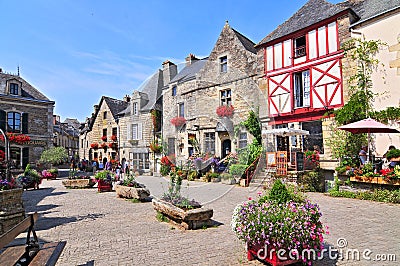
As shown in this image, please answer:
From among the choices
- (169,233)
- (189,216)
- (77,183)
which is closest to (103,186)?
(77,183)

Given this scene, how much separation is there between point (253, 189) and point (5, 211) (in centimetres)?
803

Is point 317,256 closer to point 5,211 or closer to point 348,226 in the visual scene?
point 348,226

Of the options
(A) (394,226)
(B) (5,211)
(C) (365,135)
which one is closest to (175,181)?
(B) (5,211)

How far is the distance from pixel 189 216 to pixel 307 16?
12.3 meters

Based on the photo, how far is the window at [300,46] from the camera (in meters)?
13.0

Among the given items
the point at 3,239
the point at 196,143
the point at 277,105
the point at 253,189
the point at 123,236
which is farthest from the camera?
the point at 277,105

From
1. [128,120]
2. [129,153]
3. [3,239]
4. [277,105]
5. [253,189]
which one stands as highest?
[277,105]

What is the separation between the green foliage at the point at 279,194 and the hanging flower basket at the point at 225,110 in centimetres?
141

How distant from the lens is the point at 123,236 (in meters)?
5.02

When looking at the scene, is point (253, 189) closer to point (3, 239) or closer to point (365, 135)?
point (365, 135)

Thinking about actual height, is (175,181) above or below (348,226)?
above

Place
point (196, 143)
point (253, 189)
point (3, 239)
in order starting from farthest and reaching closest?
point (253, 189), point (196, 143), point (3, 239)

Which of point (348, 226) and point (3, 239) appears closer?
point (3, 239)

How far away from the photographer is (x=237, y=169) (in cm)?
382
